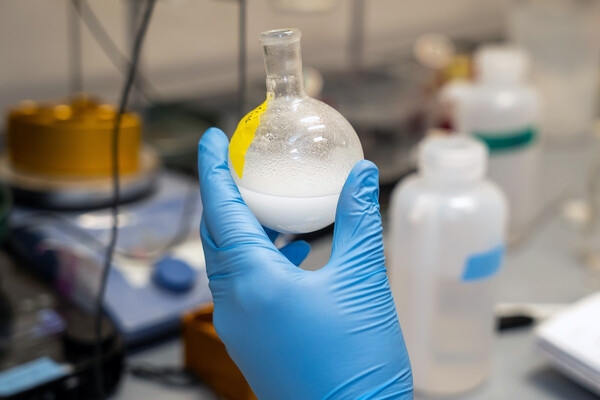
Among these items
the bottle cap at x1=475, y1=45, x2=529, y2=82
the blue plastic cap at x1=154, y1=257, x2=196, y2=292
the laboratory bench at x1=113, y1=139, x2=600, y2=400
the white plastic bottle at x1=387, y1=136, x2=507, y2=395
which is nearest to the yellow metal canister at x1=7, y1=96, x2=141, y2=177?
the blue plastic cap at x1=154, y1=257, x2=196, y2=292

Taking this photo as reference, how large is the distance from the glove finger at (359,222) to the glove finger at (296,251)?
0.27 feet

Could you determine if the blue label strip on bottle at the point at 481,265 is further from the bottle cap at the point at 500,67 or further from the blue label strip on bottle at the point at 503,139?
the bottle cap at the point at 500,67

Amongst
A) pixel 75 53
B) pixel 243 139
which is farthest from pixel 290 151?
pixel 75 53

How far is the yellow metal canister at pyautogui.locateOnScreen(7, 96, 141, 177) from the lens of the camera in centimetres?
122

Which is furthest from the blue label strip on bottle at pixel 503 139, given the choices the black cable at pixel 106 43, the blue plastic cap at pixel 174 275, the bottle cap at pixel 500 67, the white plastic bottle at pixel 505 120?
the black cable at pixel 106 43

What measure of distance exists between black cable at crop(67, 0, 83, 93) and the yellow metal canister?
411mm

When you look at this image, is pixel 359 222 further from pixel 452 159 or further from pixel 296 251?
pixel 452 159

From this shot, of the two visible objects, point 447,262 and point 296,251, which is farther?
point 447,262

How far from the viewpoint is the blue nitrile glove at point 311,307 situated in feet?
1.88

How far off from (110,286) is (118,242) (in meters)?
0.16

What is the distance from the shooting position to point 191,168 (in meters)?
1.51

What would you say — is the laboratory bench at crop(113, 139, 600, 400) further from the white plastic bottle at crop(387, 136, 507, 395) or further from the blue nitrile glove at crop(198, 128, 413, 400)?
the blue nitrile glove at crop(198, 128, 413, 400)

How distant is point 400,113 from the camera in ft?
5.42

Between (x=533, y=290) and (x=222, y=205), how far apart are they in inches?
30.8
